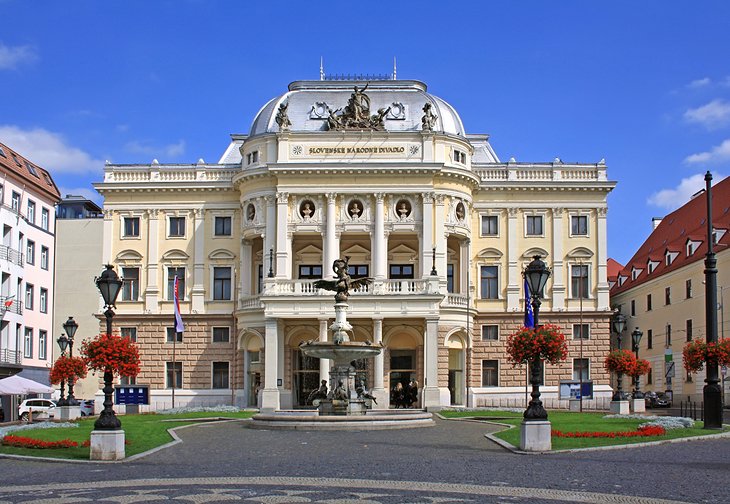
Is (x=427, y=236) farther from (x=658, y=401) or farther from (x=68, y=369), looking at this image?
(x=68, y=369)

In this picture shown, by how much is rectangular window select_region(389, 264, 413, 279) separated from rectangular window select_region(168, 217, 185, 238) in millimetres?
14134

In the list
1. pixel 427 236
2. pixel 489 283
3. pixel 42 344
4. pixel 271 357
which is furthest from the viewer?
pixel 42 344

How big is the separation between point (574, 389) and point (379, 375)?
12.8 meters

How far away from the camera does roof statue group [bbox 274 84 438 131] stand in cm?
6425

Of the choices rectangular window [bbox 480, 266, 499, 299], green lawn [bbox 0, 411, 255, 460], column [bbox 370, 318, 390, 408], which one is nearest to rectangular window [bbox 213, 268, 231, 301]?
column [bbox 370, 318, 390, 408]

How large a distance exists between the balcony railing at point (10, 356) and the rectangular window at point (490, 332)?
30127mm

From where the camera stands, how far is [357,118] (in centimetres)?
6500

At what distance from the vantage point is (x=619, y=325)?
52.6 meters

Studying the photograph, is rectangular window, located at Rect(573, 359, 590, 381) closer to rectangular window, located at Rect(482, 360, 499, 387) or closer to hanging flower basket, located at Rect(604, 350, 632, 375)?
rectangular window, located at Rect(482, 360, 499, 387)

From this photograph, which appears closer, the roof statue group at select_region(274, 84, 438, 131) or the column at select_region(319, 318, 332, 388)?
the column at select_region(319, 318, 332, 388)

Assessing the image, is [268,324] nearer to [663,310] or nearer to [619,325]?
[619,325]

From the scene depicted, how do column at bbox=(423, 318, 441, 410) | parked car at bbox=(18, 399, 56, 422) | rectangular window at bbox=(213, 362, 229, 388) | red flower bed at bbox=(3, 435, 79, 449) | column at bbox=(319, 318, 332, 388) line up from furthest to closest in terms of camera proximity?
rectangular window at bbox=(213, 362, 229, 388) → column at bbox=(319, 318, 332, 388) → column at bbox=(423, 318, 441, 410) → parked car at bbox=(18, 399, 56, 422) → red flower bed at bbox=(3, 435, 79, 449)

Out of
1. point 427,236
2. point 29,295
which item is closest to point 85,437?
point 427,236

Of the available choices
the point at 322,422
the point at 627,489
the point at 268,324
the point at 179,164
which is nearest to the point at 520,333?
the point at 322,422
